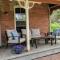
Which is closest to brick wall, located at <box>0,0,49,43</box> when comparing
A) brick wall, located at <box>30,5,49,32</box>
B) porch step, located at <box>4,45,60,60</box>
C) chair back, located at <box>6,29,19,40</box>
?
brick wall, located at <box>30,5,49,32</box>

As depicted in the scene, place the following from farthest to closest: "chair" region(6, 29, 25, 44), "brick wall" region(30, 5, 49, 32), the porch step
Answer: "brick wall" region(30, 5, 49, 32) → "chair" region(6, 29, 25, 44) → the porch step

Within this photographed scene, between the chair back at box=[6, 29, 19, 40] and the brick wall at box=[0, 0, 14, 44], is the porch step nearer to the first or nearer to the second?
the chair back at box=[6, 29, 19, 40]

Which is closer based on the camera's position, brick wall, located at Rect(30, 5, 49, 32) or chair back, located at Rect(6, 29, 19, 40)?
chair back, located at Rect(6, 29, 19, 40)

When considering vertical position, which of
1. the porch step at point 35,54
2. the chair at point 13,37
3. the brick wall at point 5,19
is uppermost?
the brick wall at point 5,19

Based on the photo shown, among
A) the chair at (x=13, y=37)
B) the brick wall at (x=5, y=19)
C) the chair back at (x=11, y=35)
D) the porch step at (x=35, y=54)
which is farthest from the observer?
the brick wall at (x=5, y=19)

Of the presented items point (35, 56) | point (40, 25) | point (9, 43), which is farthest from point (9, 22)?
point (35, 56)

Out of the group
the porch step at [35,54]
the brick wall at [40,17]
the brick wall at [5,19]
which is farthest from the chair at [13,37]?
the brick wall at [40,17]

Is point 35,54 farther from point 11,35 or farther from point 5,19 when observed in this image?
point 5,19

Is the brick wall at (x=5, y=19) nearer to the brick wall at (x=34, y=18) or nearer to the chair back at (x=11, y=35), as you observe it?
the brick wall at (x=34, y=18)

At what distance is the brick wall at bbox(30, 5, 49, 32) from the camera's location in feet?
38.8

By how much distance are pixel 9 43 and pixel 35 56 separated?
2.21m

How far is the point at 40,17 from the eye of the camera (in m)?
12.2

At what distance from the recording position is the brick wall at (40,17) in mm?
11812

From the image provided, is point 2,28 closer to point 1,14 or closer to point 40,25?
point 1,14
